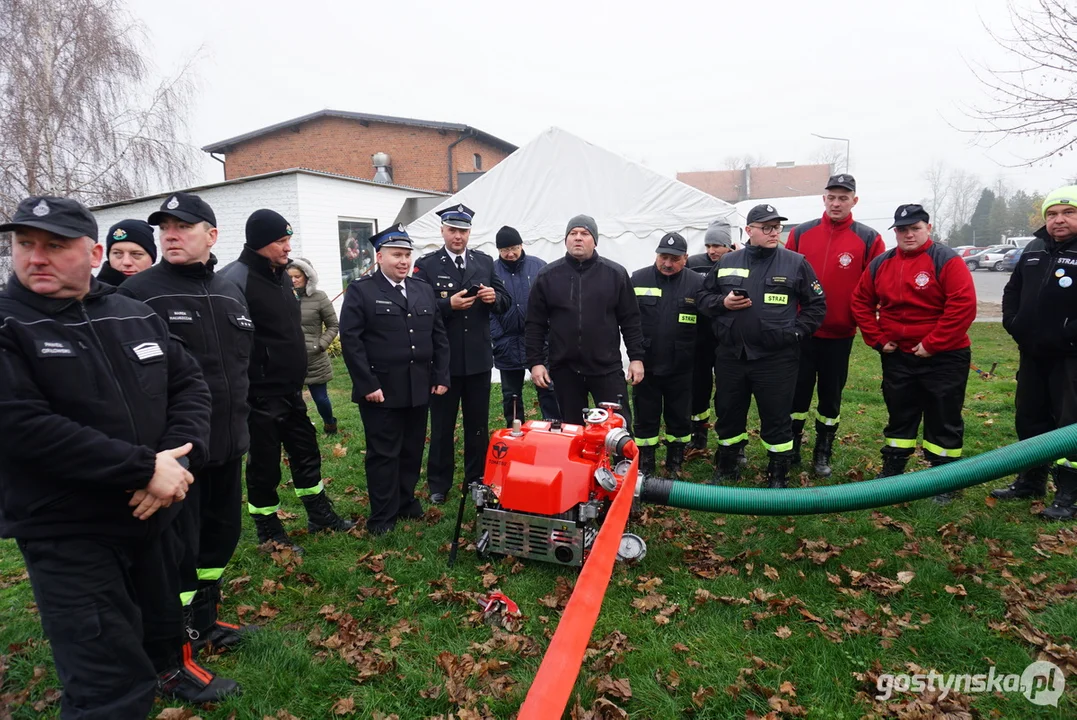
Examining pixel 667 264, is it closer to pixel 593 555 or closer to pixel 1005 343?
pixel 593 555

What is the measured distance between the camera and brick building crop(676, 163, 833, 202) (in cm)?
6625

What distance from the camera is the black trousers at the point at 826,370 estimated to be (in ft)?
18.0

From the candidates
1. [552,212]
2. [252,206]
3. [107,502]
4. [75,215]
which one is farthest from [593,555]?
[252,206]

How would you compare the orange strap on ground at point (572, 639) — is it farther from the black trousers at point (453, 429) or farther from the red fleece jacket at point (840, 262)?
the red fleece jacket at point (840, 262)

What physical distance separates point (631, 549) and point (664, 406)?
2065mm

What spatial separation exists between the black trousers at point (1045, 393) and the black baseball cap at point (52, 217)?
575 cm

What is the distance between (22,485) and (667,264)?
15.6 ft

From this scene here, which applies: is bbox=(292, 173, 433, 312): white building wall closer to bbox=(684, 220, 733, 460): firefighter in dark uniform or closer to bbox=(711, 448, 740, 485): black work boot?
bbox=(684, 220, 733, 460): firefighter in dark uniform

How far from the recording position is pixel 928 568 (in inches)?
147

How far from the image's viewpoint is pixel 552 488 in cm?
357

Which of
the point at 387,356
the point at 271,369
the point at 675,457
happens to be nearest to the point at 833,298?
the point at 675,457

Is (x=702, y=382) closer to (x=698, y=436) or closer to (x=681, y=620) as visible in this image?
(x=698, y=436)

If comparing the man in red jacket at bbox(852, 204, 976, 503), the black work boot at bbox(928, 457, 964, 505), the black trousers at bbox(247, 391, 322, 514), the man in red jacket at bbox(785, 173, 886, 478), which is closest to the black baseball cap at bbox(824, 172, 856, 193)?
the man in red jacket at bbox(785, 173, 886, 478)

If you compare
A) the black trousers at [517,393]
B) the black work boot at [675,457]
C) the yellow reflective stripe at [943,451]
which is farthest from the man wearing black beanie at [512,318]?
the yellow reflective stripe at [943,451]
